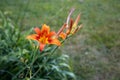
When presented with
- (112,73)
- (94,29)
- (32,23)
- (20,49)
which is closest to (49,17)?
(32,23)

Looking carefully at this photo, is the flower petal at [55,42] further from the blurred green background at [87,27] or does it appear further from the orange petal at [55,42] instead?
the blurred green background at [87,27]

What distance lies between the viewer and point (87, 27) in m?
5.57

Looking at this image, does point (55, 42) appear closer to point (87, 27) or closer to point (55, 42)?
point (55, 42)

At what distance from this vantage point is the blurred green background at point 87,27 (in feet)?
14.3

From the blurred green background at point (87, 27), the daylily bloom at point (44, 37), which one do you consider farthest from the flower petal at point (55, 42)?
the blurred green background at point (87, 27)

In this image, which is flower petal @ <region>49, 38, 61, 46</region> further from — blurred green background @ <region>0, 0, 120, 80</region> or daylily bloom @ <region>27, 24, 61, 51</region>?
blurred green background @ <region>0, 0, 120, 80</region>

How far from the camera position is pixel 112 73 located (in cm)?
429

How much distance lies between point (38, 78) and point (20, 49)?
14.9 inches

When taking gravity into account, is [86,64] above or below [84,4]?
below

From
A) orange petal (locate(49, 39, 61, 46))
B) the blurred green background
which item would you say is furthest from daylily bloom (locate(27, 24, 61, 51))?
the blurred green background

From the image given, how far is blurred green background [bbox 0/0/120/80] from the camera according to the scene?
4348 millimetres

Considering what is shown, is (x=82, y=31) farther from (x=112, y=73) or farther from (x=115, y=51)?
(x=112, y=73)

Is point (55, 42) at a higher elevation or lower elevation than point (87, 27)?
lower

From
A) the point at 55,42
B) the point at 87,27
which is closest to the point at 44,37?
the point at 55,42
